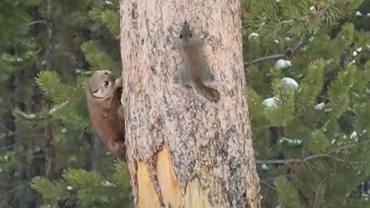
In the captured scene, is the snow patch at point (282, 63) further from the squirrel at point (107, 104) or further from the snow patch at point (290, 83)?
the squirrel at point (107, 104)

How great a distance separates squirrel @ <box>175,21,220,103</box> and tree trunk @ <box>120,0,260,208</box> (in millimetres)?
30

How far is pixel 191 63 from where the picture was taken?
13.5 ft

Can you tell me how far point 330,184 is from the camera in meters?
7.41

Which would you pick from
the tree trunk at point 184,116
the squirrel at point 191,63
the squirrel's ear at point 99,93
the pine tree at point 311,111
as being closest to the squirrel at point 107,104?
the squirrel's ear at point 99,93

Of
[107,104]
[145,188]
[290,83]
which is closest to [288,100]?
[290,83]

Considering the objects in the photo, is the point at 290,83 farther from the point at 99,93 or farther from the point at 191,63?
the point at 191,63

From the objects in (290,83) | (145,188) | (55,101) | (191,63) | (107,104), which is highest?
(191,63)

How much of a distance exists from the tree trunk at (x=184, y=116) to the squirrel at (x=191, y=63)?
0.10 ft

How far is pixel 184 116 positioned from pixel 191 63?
230 mm

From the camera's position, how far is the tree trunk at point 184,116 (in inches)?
163

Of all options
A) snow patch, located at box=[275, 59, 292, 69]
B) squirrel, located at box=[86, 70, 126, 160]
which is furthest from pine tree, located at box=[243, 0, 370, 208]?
squirrel, located at box=[86, 70, 126, 160]

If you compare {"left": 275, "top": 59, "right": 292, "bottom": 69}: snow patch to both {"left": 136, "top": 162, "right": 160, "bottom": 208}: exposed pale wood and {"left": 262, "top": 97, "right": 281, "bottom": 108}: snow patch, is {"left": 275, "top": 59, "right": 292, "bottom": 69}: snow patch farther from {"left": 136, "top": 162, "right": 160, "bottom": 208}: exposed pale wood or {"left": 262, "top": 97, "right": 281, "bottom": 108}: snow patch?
{"left": 136, "top": 162, "right": 160, "bottom": 208}: exposed pale wood

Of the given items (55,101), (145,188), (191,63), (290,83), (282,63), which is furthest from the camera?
(282,63)

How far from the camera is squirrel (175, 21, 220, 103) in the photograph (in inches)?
162
